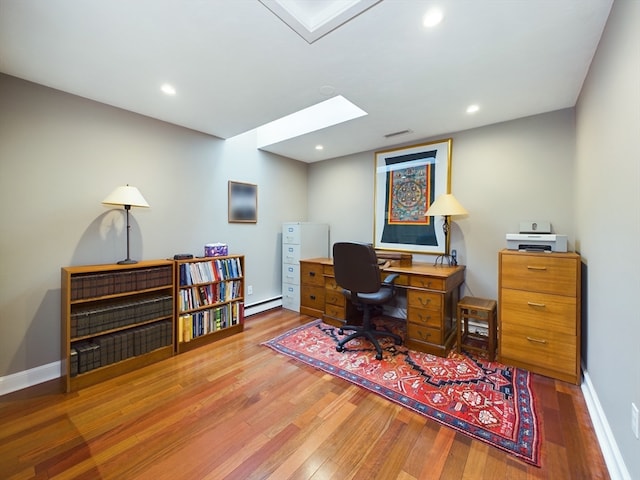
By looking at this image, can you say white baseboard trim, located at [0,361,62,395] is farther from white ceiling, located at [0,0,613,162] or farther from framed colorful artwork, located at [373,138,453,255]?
framed colorful artwork, located at [373,138,453,255]

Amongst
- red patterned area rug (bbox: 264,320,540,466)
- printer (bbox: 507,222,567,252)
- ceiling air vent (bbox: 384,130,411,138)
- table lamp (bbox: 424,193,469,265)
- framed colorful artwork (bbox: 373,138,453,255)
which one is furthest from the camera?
framed colorful artwork (bbox: 373,138,453,255)

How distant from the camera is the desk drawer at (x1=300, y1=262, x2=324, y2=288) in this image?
3.57 m

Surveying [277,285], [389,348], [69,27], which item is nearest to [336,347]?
[389,348]

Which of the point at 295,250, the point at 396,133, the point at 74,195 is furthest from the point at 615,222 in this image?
the point at 74,195

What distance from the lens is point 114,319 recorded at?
2229mm

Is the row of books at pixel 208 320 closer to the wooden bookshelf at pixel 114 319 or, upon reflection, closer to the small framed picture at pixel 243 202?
the wooden bookshelf at pixel 114 319

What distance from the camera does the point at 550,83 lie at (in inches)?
82.7

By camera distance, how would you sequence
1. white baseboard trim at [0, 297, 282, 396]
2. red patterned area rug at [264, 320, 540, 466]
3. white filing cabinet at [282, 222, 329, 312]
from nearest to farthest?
red patterned area rug at [264, 320, 540, 466] → white baseboard trim at [0, 297, 282, 396] → white filing cabinet at [282, 222, 329, 312]

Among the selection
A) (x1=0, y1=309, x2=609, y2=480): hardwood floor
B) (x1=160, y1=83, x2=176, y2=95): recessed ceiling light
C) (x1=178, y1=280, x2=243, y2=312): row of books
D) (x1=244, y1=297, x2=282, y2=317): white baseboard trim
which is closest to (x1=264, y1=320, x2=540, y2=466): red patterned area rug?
(x1=0, y1=309, x2=609, y2=480): hardwood floor

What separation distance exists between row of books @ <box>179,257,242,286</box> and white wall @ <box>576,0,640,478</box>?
3.09 m

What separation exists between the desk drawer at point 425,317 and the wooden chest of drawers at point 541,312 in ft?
1.69

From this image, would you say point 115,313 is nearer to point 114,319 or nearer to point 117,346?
point 114,319

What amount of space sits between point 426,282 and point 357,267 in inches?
28.5

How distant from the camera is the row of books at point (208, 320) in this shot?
2.68 meters
